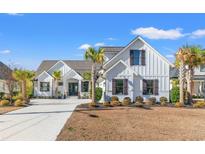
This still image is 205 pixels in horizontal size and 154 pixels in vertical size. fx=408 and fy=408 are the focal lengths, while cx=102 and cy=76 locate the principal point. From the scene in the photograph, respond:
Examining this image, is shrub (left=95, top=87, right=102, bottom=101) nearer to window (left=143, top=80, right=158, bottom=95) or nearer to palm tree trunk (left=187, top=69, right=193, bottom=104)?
window (left=143, top=80, right=158, bottom=95)

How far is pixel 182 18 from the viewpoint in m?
21.5

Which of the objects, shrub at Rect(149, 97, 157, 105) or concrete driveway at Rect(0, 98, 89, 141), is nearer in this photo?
concrete driveway at Rect(0, 98, 89, 141)

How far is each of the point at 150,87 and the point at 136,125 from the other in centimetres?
1376

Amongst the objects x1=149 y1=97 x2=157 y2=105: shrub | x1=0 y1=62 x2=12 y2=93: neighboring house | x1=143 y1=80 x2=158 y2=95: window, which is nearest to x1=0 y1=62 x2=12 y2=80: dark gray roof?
x1=0 y1=62 x2=12 y2=93: neighboring house

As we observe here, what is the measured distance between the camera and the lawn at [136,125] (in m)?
14.9

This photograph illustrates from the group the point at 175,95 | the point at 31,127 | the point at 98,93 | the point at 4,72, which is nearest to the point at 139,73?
the point at 175,95

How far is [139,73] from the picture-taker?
3138 centimetres

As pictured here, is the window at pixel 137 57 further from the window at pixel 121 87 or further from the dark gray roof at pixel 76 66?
the dark gray roof at pixel 76 66

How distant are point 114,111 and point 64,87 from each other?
66.3ft

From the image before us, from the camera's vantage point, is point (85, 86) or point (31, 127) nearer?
point (31, 127)

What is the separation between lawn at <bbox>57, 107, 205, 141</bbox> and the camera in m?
14.9

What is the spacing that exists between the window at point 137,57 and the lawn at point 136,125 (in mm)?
7910

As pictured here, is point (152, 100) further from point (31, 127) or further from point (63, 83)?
point (63, 83)
